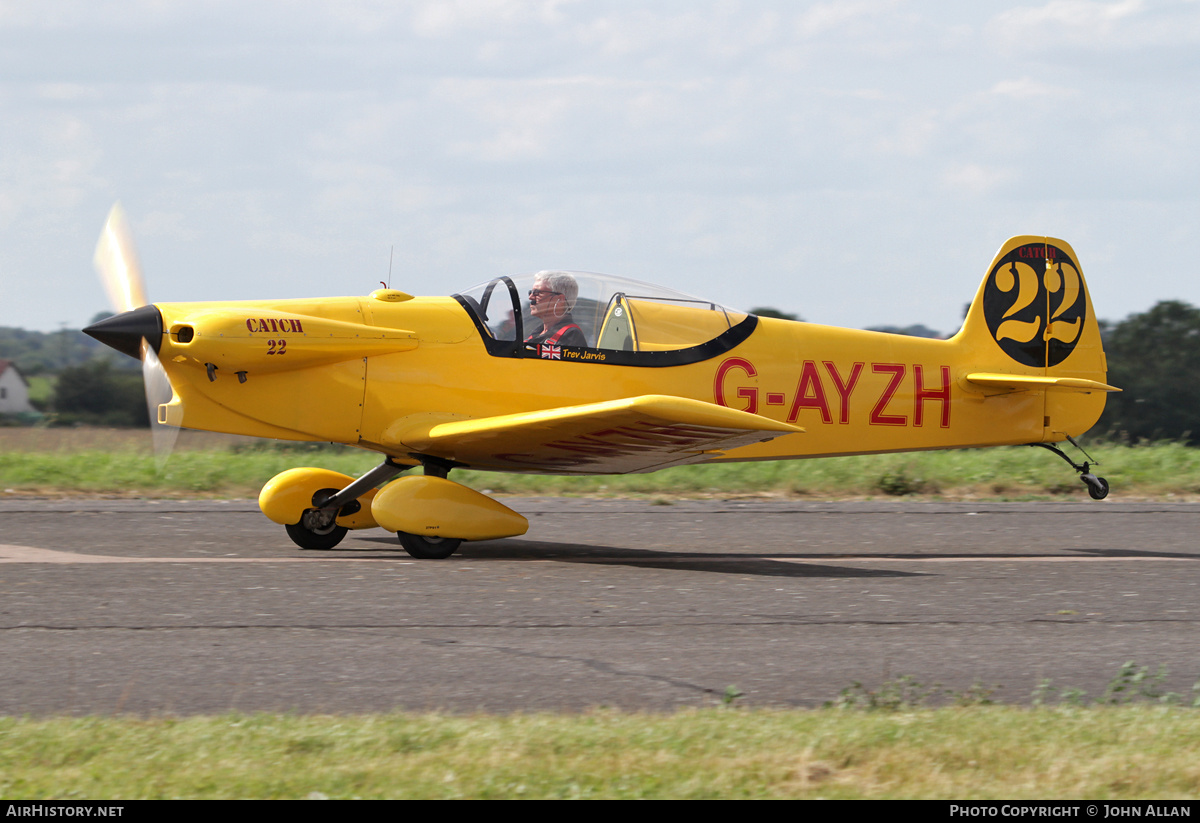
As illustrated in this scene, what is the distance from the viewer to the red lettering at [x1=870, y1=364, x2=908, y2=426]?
10258 mm

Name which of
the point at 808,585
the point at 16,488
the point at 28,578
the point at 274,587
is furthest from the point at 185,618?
the point at 16,488

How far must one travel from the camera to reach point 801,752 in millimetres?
3838

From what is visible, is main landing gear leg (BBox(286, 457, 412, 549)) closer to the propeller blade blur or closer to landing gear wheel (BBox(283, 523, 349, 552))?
landing gear wheel (BBox(283, 523, 349, 552))

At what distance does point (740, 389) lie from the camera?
9.88 meters

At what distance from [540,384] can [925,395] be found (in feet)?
11.6

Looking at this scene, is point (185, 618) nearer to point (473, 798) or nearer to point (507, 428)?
point (507, 428)

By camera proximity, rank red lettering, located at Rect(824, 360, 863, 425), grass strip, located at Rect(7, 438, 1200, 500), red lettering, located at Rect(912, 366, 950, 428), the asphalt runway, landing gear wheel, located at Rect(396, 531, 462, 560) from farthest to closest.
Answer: grass strip, located at Rect(7, 438, 1200, 500)
red lettering, located at Rect(912, 366, 950, 428)
red lettering, located at Rect(824, 360, 863, 425)
landing gear wheel, located at Rect(396, 531, 462, 560)
the asphalt runway

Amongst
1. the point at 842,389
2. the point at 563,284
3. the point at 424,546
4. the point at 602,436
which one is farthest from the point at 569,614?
the point at 842,389

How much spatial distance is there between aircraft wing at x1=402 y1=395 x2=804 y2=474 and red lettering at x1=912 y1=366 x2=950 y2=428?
2250 millimetres

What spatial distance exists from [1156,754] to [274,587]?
17.2 ft

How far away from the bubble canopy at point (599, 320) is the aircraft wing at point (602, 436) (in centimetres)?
76

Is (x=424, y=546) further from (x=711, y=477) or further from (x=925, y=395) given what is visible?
(x=711, y=477)

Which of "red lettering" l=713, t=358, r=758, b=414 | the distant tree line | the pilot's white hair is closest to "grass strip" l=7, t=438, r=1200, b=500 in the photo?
"red lettering" l=713, t=358, r=758, b=414

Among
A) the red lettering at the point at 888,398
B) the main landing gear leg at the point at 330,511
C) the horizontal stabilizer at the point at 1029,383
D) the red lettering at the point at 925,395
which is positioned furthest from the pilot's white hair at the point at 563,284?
the horizontal stabilizer at the point at 1029,383
